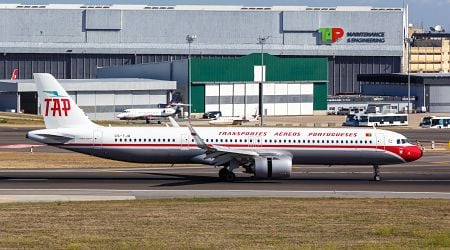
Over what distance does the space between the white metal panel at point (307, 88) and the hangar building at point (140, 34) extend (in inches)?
1585

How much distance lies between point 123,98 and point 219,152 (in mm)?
95622

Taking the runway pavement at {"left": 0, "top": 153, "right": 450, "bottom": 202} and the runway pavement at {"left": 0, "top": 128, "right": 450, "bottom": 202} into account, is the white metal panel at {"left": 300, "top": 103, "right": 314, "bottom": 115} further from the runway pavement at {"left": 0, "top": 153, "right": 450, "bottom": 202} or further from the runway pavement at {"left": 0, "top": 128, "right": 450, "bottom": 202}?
the runway pavement at {"left": 0, "top": 153, "right": 450, "bottom": 202}

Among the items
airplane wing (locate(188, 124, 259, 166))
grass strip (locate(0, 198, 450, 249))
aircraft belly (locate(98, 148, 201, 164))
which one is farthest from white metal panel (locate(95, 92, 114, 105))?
grass strip (locate(0, 198, 450, 249))

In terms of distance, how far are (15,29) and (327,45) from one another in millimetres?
61816

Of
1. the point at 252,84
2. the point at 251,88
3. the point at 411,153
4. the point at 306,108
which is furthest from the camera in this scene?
the point at 306,108

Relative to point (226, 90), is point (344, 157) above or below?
below

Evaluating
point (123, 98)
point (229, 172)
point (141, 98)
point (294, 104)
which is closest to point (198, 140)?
point (229, 172)

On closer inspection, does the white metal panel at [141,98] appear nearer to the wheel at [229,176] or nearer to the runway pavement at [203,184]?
the runway pavement at [203,184]

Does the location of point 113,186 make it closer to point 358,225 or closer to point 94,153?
point 94,153

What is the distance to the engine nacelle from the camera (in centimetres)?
5293

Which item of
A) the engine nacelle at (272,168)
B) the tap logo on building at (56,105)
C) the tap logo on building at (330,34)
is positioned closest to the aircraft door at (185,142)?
the engine nacelle at (272,168)

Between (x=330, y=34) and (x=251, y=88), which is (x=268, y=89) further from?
(x=330, y=34)

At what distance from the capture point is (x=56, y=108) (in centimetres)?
5522

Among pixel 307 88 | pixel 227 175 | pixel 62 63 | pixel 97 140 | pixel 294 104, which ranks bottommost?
pixel 227 175
